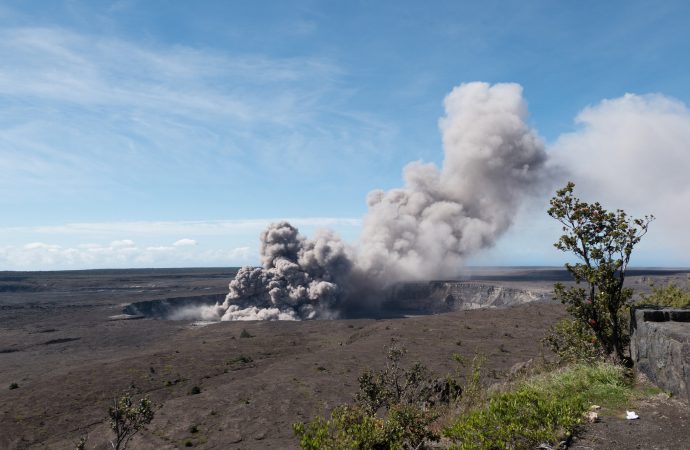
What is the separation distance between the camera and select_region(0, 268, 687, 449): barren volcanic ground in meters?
26.5

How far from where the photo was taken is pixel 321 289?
8012 cm

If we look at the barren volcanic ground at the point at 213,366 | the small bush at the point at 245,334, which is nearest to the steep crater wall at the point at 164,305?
the barren volcanic ground at the point at 213,366

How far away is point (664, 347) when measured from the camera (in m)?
10.4

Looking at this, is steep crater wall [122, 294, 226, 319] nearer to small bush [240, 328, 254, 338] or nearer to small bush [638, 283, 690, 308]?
small bush [240, 328, 254, 338]

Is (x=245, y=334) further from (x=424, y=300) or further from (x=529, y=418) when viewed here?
(x=529, y=418)

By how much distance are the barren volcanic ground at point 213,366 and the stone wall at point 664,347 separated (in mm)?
12185

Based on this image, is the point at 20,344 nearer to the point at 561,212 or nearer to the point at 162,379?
the point at 162,379

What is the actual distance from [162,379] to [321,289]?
1765 inches

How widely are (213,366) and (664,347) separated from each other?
123 ft

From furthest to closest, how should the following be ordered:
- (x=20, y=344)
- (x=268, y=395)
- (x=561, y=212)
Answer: (x=20, y=344) < (x=268, y=395) < (x=561, y=212)

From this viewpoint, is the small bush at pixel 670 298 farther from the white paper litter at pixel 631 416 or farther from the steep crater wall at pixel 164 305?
the steep crater wall at pixel 164 305

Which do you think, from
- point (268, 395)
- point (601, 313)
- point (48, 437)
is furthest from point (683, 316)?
point (48, 437)

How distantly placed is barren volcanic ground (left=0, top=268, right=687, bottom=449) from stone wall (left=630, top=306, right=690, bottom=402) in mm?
12185

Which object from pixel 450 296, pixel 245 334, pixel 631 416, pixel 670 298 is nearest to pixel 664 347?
pixel 631 416
